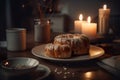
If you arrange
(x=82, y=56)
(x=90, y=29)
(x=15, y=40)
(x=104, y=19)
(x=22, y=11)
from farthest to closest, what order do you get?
(x=22, y=11) → (x=104, y=19) → (x=90, y=29) → (x=15, y=40) → (x=82, y=56)

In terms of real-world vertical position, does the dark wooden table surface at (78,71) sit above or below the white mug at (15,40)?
below

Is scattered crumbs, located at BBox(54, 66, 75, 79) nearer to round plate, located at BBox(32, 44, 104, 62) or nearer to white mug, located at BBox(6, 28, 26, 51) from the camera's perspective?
round plate, located at BBox(32, 44, 104, 62)

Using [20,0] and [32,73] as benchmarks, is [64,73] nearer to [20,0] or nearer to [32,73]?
[32,73]

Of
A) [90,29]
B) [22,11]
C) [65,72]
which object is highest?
[22,11]

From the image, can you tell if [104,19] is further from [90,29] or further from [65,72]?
[65,72]

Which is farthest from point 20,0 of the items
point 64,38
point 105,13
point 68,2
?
point 64,38

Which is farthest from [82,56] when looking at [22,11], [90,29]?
[22,11]

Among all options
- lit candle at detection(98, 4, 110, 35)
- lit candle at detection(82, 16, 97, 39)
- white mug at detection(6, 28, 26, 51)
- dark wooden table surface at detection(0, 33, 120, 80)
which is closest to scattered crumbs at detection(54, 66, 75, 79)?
dark wooden table surface at detection(0, 33, 120, 80)

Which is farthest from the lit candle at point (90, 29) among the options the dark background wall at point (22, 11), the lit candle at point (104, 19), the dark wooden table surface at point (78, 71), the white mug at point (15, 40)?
the dark background wall at point (22, 11)

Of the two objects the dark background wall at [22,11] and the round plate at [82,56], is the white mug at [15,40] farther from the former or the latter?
the dark background wall at [22,11]

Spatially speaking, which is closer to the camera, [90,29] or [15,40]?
[15,40]

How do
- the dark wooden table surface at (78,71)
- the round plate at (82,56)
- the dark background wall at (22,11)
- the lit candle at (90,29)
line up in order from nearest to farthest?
the dark wooden table surface at (78,71), the round plate at (82,56), the lit candle at (90,29), the dark background wall at (22,11)
